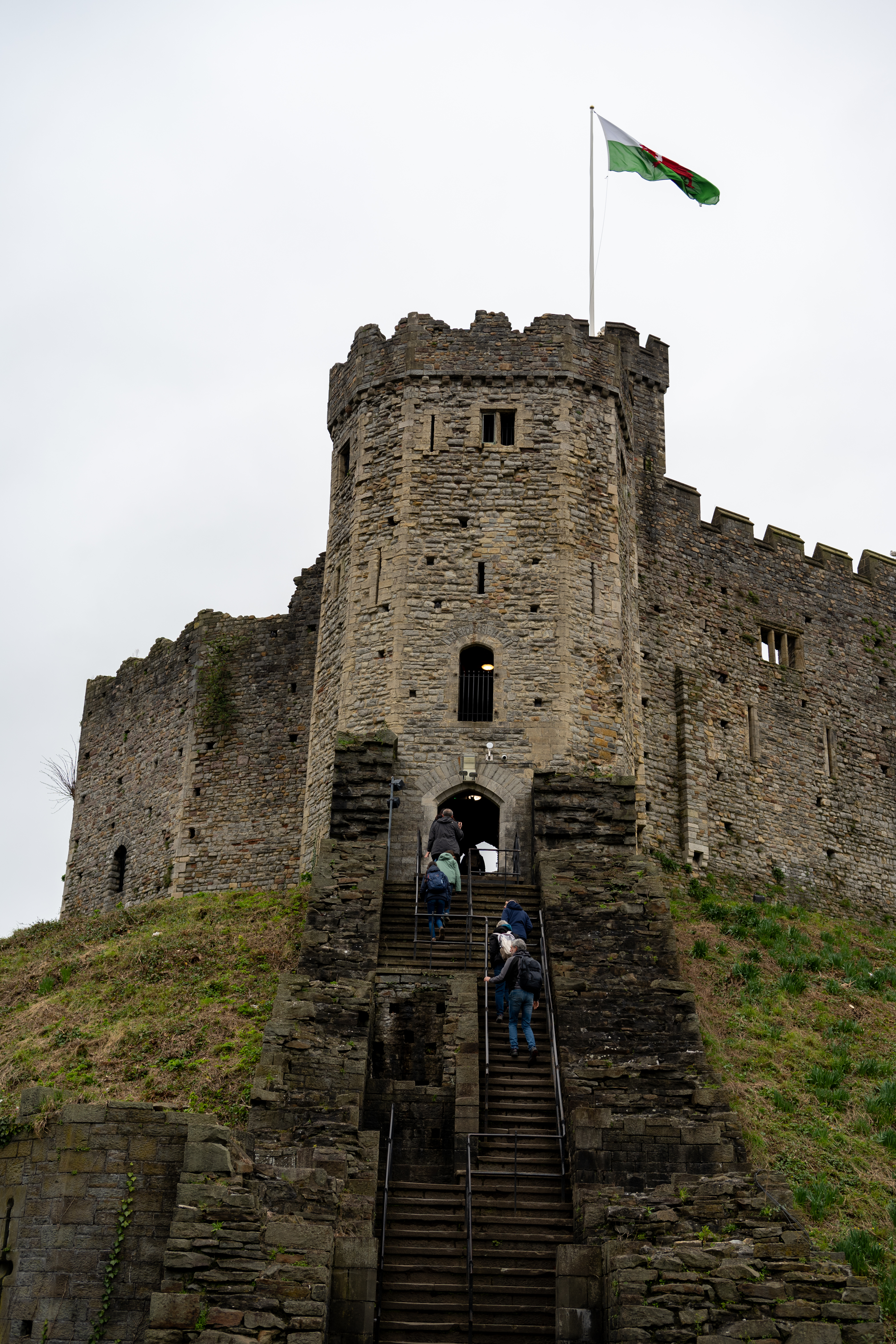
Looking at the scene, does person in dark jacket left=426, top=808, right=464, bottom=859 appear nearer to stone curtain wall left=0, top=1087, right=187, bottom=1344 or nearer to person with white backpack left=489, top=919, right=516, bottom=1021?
person with white backpack left=489, top=919, right=516, bottom=1021

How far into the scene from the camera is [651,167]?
101 feet

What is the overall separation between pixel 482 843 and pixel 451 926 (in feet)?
24.7

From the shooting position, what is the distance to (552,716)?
23.9 meters

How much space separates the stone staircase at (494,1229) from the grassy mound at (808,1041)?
2.56 meters

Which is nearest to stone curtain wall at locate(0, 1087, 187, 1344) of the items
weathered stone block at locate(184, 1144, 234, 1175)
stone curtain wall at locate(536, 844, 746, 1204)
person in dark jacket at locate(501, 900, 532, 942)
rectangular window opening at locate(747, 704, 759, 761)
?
weathered stone block at locate(184, 1144, 234, 1175)

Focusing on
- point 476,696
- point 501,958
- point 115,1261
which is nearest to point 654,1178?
point 501,958

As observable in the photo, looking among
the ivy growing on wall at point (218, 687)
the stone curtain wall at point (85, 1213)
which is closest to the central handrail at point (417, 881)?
the stone curtain wall at point (85, 1213)

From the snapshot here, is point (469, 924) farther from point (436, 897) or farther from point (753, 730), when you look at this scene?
point (753, 730)

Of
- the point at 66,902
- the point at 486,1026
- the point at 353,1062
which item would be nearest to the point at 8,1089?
the point at 353,1062

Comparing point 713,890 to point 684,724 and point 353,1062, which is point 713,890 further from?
point 353,1062

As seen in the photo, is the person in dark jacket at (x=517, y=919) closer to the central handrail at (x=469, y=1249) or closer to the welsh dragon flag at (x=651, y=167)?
the central handrail at (x=469, y=1249)

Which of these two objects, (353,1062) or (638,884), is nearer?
(353,1062)

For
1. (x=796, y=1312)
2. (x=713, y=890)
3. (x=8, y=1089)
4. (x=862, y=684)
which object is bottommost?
(x=796, y=1312)

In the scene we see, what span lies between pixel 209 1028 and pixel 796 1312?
316 inches
